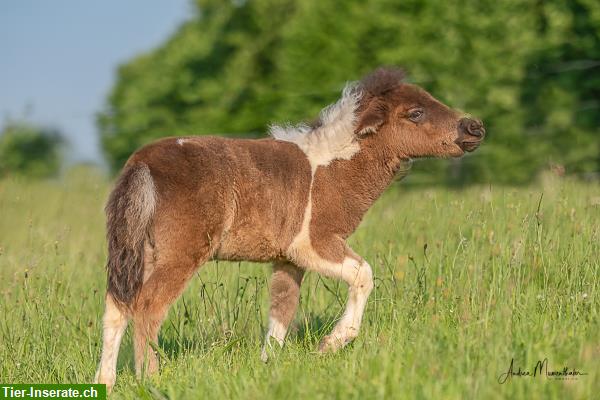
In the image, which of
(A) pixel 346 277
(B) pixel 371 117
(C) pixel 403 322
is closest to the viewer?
(C) pixel 403 322

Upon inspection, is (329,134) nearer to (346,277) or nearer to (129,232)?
(346,277)

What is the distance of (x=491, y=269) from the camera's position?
279 inches

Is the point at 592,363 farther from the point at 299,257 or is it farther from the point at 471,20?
the point at 471,20

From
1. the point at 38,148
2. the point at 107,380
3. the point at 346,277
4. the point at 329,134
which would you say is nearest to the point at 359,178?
the point at 329,134

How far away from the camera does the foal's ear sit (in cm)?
714

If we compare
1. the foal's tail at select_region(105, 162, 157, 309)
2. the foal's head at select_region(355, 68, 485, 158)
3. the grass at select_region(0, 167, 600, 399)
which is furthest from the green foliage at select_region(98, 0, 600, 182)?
the foal's tail at select_region(105, 162, 157, 309)

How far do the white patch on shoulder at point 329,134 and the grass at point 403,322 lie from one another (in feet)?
3.39

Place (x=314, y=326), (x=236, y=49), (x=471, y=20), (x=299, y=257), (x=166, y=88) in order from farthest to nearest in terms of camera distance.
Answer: (x=166, y=88) < (x=236, y=49) < (x=471, y=20) < (x=314, y=326) < (x=299, y=257)

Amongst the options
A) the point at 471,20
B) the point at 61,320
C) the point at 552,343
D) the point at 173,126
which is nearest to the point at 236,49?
the point at 173,126

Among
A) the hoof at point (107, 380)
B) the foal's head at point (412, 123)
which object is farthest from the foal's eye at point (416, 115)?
the hoof at point (107, 380)

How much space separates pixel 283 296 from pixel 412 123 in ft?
5.84

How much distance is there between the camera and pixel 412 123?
7.24 m

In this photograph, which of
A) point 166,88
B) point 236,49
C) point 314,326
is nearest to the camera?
point 314,326

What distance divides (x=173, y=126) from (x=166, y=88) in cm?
414
